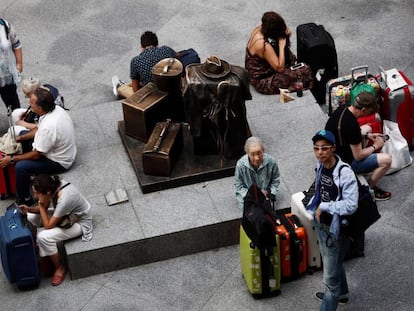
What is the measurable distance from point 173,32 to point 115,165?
3.95 m

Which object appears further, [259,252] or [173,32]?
[173,32]

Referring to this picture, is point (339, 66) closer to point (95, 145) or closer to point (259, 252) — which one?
point (95, 145)

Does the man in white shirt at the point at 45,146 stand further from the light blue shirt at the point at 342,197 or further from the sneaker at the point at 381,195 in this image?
the sneaker at the point at 381,195

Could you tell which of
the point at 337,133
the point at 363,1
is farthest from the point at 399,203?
the point at 363,1

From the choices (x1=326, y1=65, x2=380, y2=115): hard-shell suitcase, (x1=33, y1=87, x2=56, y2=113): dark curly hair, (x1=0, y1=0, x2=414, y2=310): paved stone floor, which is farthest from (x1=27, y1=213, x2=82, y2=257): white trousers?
(x1=326, y1=65, x2=380, y2=115): hard-shell suitcase

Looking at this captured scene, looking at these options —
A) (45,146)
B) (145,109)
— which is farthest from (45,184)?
(145,109)

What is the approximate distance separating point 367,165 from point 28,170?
376 centimetres

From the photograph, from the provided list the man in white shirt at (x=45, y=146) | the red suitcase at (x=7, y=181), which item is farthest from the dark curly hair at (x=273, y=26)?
the red suitcase at (x=7, y=181)

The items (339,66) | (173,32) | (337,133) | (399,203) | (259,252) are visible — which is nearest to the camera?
(259,252)

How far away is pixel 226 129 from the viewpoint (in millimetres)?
11023

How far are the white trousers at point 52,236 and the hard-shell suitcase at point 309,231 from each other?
2260 mm

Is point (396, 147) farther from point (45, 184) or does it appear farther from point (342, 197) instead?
point (45, 184)

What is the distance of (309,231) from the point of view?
1010 centimetres

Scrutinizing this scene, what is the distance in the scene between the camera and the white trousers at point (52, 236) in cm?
1027
